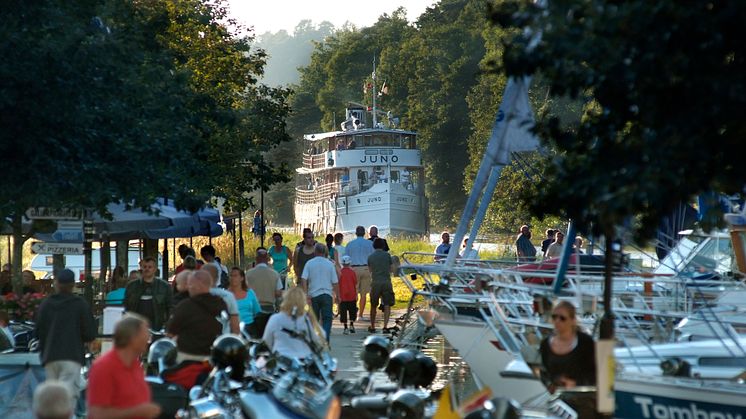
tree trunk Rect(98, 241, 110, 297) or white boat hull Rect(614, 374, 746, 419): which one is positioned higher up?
tree trunk Rect(98, 241, 110, 297)

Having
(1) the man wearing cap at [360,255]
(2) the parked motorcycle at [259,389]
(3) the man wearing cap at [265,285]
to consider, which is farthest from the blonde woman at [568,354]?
(1) the man wearing cap at [360,255]

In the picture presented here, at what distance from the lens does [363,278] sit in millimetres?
27484

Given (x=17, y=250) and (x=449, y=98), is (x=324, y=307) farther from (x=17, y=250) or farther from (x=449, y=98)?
(x=449, y=98)

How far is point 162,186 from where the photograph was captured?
62.8ft

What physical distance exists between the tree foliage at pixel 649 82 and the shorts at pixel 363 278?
17750 mm

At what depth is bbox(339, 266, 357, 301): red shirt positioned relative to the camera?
25312 mm

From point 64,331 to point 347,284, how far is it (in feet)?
40.0

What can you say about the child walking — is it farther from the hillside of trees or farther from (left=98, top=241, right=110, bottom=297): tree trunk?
the hillside of trees

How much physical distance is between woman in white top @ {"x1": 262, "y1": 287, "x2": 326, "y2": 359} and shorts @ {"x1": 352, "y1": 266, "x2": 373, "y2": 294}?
13.2 meters

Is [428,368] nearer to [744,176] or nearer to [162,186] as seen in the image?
[744,176]

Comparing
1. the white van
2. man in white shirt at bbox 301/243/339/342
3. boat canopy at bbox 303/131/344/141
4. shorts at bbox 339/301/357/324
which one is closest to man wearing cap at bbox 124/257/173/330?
man in white shirt at bbox 301/243/339/342

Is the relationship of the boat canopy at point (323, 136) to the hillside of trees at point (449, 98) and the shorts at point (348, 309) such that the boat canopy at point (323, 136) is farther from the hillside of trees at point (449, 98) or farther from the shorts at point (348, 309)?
the shorts at point (348, 309)

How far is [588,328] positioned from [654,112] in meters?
7.62

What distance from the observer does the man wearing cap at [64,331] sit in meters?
13.4
